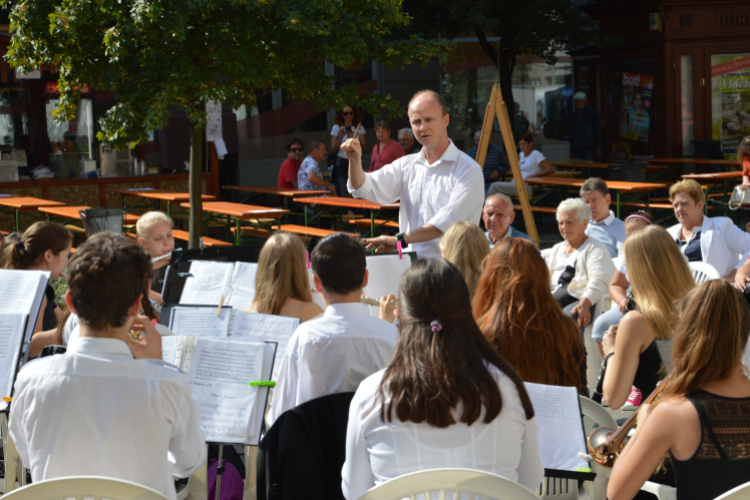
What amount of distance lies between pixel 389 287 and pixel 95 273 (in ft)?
7.51

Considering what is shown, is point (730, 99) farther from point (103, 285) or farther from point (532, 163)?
point (103, 285)

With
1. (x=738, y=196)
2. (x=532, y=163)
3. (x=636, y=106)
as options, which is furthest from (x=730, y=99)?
(x=738, y=196)

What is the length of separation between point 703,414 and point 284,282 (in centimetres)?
203

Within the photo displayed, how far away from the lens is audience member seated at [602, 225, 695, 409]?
349 cm

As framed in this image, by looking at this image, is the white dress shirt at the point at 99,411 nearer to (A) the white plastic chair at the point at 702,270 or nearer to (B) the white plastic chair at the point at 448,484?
(B) the white plastic chair at the point at 448,484

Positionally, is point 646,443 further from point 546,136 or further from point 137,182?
point 546,136

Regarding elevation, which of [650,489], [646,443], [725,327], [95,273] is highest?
[95,273]

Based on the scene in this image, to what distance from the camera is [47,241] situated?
4.13 metres

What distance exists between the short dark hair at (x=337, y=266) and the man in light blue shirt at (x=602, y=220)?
3.70m

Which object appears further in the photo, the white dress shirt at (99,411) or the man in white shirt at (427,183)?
the man in white shirt at (427,183)

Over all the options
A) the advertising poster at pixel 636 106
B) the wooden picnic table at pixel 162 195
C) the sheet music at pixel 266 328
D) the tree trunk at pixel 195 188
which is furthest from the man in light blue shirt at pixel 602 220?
the advertising poster at pixel 636 106

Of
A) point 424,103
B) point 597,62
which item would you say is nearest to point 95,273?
point 424,103

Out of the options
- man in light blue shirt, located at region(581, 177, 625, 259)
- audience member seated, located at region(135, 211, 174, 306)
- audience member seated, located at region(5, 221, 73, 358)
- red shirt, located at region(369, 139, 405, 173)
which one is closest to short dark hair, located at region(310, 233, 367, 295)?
audience member seated, located at region(5, 221, 73, 358)

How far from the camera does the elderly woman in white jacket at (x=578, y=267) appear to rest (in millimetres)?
5363
